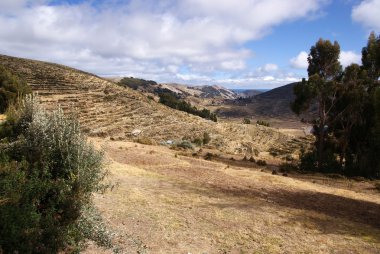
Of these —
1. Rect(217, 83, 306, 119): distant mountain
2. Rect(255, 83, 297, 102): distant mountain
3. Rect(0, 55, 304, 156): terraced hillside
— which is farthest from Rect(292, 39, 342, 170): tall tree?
Rect(255, 83, 297, 102): distant mountain

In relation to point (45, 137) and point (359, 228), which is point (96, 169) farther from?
point (359, 228)

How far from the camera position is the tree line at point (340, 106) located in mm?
23564

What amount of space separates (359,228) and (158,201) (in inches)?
212

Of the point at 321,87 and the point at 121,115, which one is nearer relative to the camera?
the point at 321,87

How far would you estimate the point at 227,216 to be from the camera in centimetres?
892

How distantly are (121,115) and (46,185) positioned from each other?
38752 mm

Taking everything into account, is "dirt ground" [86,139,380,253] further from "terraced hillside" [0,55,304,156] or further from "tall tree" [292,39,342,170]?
"terraced hillside" [0,55,304,156]

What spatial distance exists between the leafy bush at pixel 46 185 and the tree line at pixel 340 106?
64.3 ft

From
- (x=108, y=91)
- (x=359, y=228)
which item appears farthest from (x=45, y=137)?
(x=108, y=91)

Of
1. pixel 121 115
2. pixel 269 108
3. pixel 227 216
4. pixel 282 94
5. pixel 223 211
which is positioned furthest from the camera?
pixel 282 94

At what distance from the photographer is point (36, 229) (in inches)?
203

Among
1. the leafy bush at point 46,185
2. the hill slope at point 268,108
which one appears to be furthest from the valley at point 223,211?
the hill slope at point 268,108

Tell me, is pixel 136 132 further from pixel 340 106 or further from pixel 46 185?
pixel 46 185

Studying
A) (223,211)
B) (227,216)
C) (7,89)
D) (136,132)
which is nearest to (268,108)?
(136,132)
